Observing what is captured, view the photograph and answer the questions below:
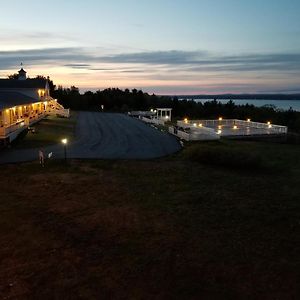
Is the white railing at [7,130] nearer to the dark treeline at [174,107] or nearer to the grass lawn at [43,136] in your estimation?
the grass lawn at [43,136]

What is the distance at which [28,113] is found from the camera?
1877 inches

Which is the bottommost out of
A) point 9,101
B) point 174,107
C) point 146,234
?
point 146,234

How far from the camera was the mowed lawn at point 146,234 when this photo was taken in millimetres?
10023

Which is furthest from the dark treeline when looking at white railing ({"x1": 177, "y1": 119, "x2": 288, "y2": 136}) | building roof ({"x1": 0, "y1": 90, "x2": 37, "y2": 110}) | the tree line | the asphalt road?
the asphalt road

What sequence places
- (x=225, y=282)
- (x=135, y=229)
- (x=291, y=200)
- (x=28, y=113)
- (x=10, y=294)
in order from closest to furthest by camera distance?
(x=10, y=294) → (x=225, y=282) → (x=135, y=229) → (x=291, y=200) → (x=28, y=113)

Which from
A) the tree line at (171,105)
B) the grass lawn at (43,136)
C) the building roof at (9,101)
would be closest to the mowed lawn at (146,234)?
the grass lawn at (43,136)

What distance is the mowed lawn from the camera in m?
10.0

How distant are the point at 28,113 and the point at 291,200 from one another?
36920mm

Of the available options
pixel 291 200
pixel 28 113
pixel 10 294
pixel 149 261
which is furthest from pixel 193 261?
pixel 28 113

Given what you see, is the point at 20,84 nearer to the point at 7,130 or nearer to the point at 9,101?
the point at 9,101

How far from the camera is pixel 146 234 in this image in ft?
44.1

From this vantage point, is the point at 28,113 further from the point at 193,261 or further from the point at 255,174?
the point at 193,261

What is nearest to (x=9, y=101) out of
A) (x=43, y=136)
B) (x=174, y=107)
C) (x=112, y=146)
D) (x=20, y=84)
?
(x=43, y=136)

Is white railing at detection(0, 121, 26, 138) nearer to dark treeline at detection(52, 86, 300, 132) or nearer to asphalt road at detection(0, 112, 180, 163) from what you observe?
asphalt road at detection(0, 112, 180, 163)
